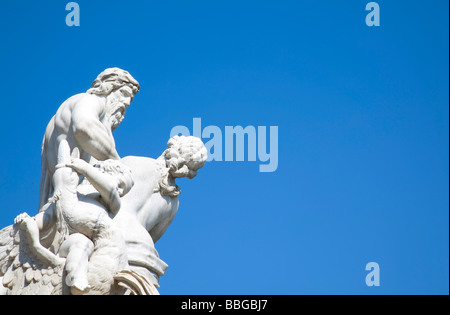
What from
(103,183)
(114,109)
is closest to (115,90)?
(114,109)

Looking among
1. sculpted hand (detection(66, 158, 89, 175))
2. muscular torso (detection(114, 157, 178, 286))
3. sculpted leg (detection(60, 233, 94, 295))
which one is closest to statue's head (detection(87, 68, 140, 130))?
muscular torso (detection(114, 157, 178, 286))

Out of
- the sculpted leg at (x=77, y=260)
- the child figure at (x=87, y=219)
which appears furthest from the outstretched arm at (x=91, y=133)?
the sculpted leg at (x=77, y=260)

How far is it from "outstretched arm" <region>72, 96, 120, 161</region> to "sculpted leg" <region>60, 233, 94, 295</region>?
2.38 metres

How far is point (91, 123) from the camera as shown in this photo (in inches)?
515

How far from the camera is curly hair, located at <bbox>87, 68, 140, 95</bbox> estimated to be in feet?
45.0

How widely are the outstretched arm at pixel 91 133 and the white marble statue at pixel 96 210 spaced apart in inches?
0.5

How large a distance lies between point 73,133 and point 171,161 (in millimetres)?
1225

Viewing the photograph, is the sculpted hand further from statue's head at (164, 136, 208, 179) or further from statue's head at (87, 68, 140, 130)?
statue's head at (87, 68, 140, 130)

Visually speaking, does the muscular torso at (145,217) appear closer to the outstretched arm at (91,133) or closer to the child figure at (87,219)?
the outstretched arm at (91,133)

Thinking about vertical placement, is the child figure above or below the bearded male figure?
below

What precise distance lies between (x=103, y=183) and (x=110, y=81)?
296 centimetres

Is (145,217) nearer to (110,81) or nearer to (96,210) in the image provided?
(110,81)

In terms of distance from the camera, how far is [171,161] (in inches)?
521
